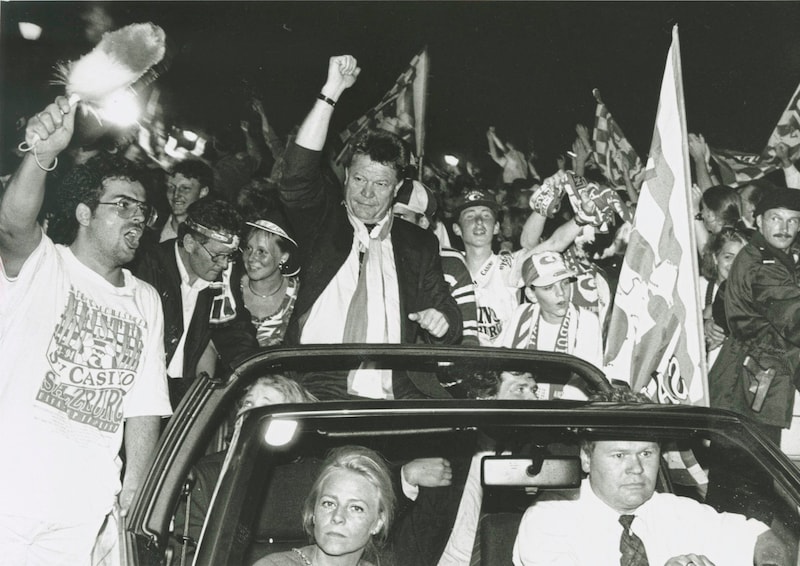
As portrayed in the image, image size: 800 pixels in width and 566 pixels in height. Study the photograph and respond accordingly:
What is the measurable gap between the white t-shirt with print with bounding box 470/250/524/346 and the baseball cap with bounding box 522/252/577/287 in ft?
0.37

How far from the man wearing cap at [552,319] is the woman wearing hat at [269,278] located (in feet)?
4.35

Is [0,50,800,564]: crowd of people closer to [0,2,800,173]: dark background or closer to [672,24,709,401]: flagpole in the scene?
[0,2,800,173]: dark background

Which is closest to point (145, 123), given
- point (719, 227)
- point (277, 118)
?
point (277, 118)

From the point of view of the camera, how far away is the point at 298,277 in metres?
4.54

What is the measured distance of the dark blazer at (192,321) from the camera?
446 centimetres

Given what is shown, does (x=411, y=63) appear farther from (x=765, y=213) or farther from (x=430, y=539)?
(x=430, y=539)

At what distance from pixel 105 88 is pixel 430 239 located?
199 cm

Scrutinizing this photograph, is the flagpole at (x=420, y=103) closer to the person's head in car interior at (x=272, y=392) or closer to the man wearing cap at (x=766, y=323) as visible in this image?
the man wearing cap at (x=766, y=323)

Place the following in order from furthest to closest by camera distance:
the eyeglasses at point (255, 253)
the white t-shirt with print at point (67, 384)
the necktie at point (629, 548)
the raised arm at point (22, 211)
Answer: the eyeglasses at point (255, 253), the white t-shirt with print at point (67, 384), the raised arm at point (22, 211), the necktie at point (629, 548)

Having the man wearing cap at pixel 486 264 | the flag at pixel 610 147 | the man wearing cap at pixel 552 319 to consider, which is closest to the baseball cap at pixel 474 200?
the man wearing cap at pixel 486 264

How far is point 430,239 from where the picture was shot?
453cm

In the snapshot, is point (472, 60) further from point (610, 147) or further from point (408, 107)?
point (610, 147)

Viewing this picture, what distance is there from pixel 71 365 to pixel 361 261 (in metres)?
1.46

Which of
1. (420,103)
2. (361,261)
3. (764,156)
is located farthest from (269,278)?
(764,156)
